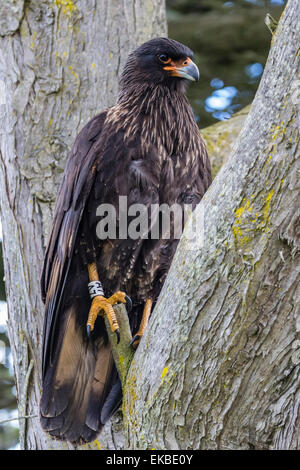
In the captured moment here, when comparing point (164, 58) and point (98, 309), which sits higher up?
Result: point (164, 58)

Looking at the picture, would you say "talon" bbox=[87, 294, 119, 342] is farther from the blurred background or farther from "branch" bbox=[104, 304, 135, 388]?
the blurred background

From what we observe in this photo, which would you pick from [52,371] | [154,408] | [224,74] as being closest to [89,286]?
[52,371]

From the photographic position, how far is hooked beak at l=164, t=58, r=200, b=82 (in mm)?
3908

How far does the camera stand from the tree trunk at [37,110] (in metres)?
3.91

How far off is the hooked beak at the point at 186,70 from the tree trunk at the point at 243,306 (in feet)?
4.63

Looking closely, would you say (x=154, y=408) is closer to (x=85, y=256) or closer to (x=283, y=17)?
(x=85, y=256)

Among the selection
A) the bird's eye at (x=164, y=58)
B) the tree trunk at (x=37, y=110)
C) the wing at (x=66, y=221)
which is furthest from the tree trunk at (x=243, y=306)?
the bird's eye at (x=164, y=58)

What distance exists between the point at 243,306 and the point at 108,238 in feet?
4.49

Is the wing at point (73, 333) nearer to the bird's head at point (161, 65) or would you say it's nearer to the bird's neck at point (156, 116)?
the bird's neck at point (156, 116)

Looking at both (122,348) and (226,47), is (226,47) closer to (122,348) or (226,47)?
(226,47)

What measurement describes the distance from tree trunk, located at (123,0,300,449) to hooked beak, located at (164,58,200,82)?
4.63ft

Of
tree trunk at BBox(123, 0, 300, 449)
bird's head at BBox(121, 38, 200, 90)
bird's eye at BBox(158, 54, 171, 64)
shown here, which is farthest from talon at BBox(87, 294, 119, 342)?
bird's eye at BBox(158, 54, 171, 64)

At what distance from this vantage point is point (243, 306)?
8.27ft

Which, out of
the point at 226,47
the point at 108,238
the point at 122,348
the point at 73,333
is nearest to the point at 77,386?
the point at 73,333
